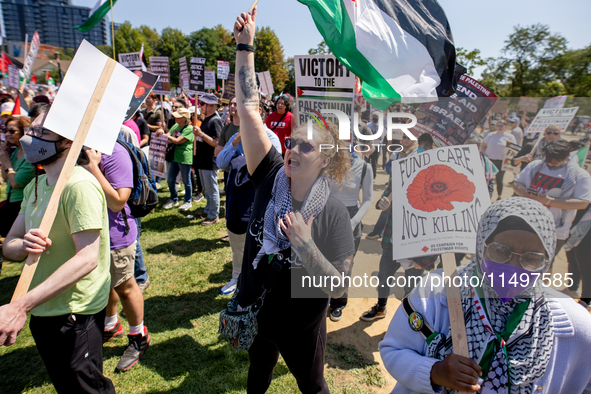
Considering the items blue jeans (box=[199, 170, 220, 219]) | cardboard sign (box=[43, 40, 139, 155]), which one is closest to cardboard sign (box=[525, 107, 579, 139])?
cardboard sign (box=[43, 40, 139, 155])

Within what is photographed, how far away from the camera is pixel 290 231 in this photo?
1.61 m

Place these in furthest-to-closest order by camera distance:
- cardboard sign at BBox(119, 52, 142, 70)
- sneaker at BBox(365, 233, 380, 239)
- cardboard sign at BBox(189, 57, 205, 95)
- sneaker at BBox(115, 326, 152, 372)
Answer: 1. cardboard sign at BBox(189, 57, 205, 95)
2. cardboard sign at BBox(119, 52, 142, 70)
3. sneaker at BBox(365, 233, 380, 239)
4. sneaker at BBox(115, 326, 152, 372)

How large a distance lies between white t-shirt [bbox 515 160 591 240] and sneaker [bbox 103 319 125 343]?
4.53 metres

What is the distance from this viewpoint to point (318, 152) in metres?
1.73

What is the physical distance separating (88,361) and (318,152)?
1826mm

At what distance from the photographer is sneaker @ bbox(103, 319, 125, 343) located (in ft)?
10.2

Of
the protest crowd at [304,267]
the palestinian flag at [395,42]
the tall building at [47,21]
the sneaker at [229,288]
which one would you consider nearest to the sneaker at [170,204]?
the sneaker at [229,288]

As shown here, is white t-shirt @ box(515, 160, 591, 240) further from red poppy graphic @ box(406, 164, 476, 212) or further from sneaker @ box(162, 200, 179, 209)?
sneaker @ box(162, 200, 179, 209)

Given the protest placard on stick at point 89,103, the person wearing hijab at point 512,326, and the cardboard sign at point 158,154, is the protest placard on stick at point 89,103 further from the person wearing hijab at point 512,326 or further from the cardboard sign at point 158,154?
the cardboard sign at point 158,154

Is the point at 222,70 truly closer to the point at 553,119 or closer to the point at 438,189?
the point at 553,119

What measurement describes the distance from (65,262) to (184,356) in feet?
5.63

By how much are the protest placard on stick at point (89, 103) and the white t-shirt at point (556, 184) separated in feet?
12.6

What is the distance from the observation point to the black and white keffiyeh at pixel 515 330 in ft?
3.99

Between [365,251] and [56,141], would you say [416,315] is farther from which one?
[365,251]
